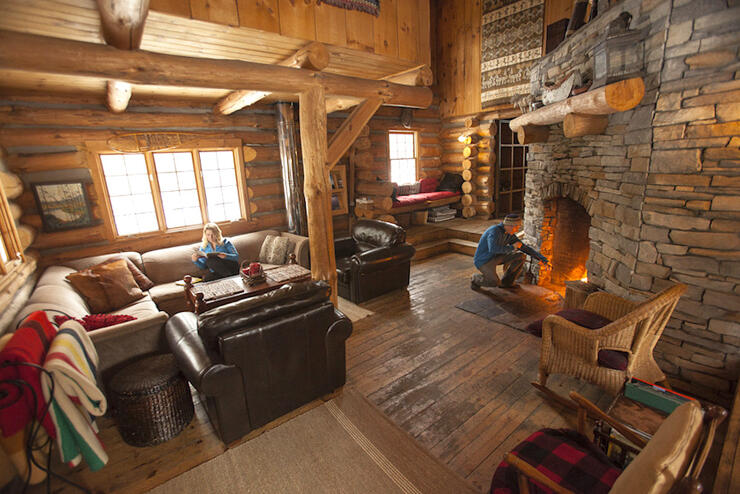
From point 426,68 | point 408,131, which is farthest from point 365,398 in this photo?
point 408,131

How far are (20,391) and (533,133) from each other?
5.93m

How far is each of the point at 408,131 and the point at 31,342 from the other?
848cm

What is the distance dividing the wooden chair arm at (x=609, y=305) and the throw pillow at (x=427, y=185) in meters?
6.29

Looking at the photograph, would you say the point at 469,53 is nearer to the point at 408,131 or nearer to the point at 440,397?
the point at 408,131

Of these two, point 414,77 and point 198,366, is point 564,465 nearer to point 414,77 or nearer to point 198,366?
point 198,366

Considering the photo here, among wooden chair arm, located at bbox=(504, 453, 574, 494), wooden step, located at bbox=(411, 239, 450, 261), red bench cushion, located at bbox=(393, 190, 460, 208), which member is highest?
red bench cushion, located at bbox=(393, 190, 460, 208)

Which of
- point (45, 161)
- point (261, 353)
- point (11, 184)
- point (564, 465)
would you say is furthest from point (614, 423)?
point (45, 161)

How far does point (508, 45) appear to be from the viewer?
728cm

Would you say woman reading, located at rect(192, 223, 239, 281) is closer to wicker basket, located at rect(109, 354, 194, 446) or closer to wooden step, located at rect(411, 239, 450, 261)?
wicker basket, located at rect(109, 354, 194, 446)

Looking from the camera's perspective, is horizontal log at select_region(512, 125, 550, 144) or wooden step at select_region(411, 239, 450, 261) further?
wooden step at select_region(411, 239, 450, 261)

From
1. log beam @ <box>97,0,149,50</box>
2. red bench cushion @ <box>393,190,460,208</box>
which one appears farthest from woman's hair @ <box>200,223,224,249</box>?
red bench cushion @ <box>393,190,460,208</box>

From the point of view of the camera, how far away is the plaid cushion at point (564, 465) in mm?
1695

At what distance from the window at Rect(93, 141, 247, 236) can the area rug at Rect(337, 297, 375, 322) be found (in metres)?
2.78

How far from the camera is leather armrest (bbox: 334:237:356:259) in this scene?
19.9 feet
